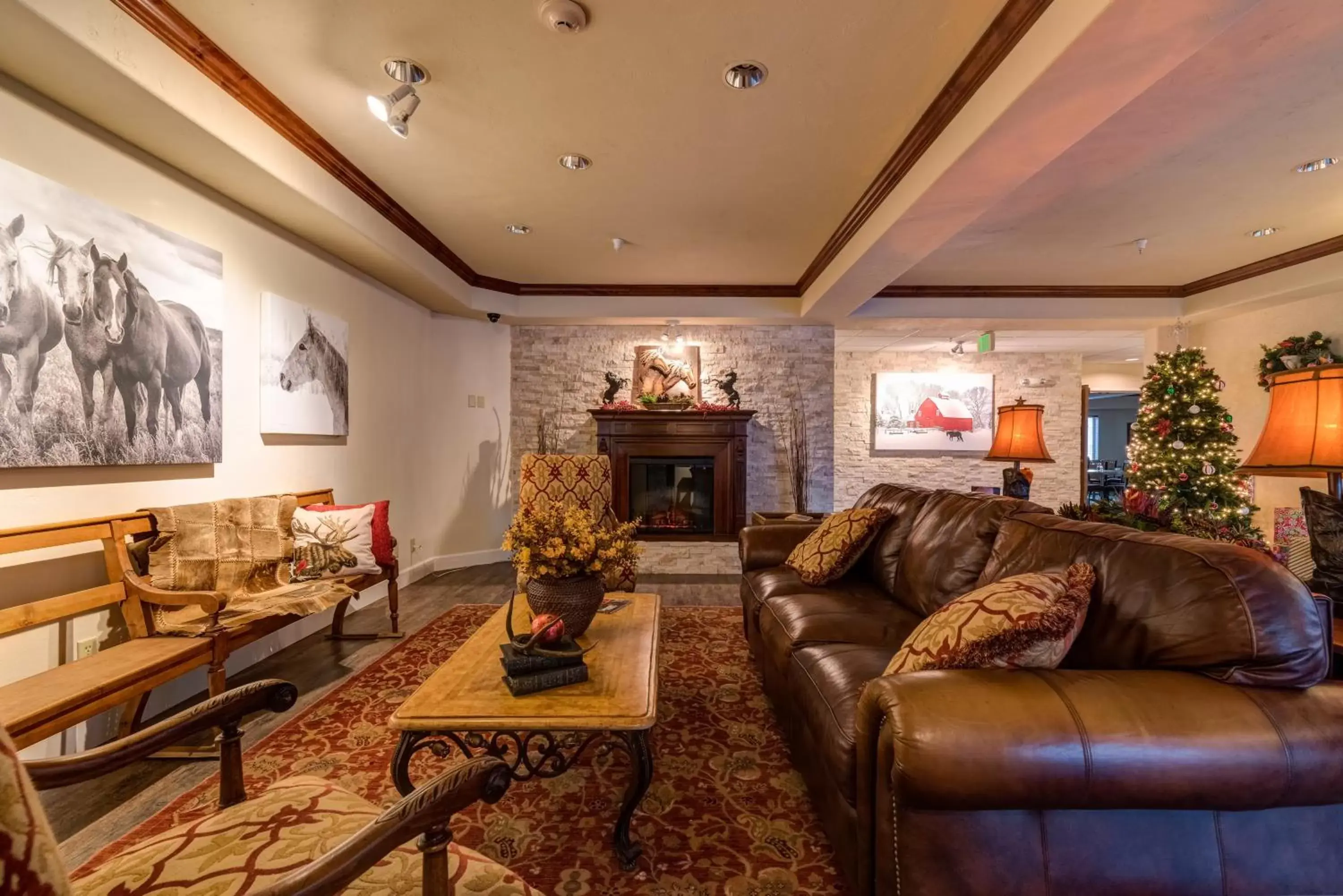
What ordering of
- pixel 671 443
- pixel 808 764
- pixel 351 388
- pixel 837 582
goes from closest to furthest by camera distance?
1. pixel 808 764
2. pixel 837 582
3. pixel 351 388
4. pixel 671 443

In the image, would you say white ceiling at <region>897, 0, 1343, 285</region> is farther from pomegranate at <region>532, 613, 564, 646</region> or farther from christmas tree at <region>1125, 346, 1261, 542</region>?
pomegranate at <region>532, 613, 564, 646</region>

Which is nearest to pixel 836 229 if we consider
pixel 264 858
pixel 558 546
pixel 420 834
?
pixel 558 546

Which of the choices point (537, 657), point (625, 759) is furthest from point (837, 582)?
point (537, 657)

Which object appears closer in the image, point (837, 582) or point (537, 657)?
point (537, 657)

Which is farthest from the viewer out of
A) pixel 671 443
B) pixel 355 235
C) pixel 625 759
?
pixel 671 443

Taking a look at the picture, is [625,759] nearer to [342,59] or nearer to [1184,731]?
[1184,731]

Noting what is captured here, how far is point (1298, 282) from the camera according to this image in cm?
425

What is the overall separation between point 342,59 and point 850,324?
14.8 feet

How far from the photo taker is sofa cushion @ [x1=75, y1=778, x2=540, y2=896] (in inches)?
35.2

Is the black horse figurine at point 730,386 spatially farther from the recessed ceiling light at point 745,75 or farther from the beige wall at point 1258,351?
the beige wall at point 1258,351

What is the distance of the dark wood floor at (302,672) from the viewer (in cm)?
177

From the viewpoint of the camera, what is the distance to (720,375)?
18.4ft

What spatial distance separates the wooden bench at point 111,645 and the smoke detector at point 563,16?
245 cm

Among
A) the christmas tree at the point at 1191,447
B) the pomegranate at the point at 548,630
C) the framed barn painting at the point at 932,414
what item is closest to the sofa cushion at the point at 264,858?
the pomegranate at the point at 548,630
